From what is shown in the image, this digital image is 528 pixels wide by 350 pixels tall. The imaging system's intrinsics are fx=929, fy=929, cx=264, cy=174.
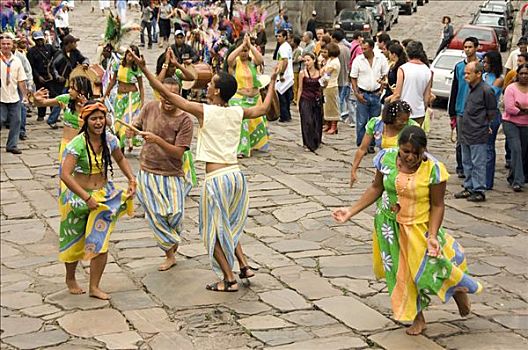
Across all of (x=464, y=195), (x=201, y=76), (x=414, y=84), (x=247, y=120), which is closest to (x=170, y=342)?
(x=464, y=195)

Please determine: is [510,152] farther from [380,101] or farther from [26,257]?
[26,257]

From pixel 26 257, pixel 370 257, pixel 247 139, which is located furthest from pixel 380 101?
pixel 26 257

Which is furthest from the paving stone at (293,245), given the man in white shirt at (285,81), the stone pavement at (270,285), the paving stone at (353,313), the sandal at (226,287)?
the man in white shirt at (285,81)

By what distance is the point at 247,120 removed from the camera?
44.8 ft

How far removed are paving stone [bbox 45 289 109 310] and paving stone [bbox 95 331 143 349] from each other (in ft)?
2.10

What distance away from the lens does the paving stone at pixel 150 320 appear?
695 cm

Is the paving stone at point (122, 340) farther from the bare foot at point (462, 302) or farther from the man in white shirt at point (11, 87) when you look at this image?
the man in white shirt at point (11, 87)

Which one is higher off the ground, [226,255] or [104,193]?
[104,193]

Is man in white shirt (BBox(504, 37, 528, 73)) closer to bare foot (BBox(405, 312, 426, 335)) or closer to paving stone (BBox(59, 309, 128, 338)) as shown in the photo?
bare foot (BBox(405, 312, 426, 335))

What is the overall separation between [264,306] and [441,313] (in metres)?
1.38

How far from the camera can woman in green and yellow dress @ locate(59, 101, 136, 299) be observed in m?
7.29

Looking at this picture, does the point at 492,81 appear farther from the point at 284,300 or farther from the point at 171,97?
the point at 171,97

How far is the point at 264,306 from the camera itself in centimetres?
738

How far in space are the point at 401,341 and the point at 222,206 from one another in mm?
1811
